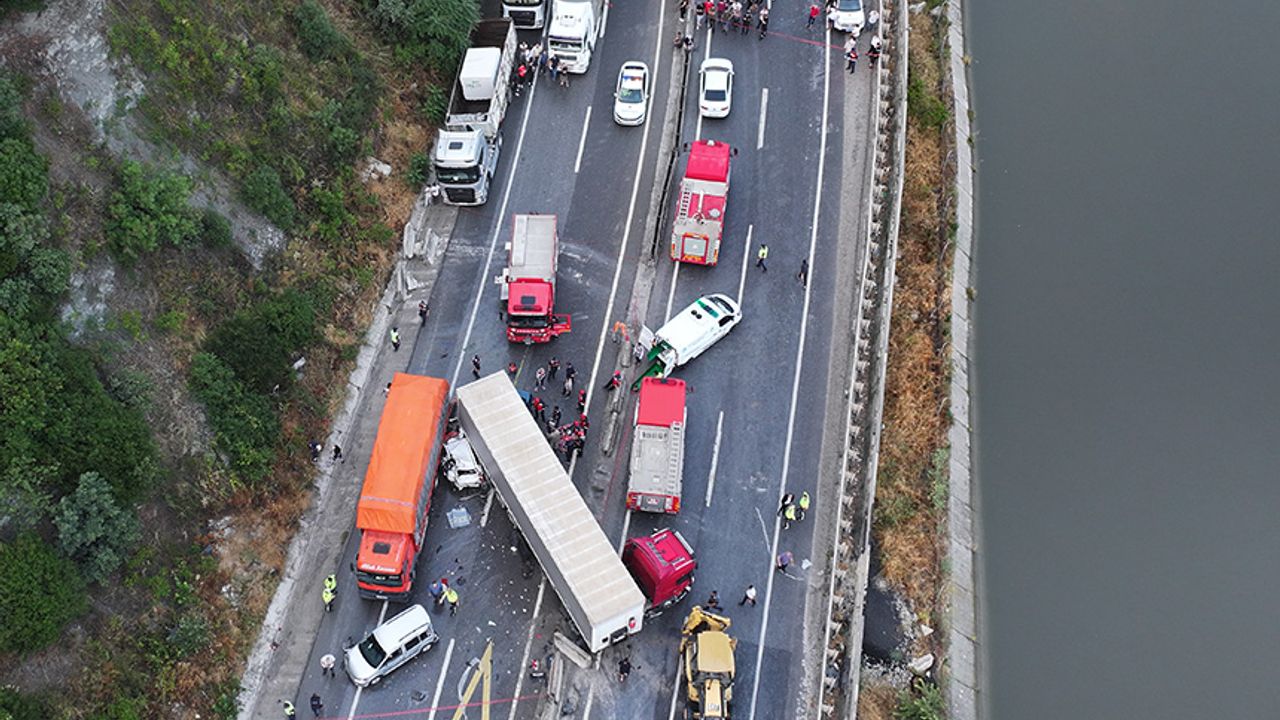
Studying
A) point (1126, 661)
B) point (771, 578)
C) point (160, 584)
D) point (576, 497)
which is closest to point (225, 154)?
point (160, 584)

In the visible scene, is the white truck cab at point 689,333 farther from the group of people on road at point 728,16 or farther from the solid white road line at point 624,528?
the group of people on road at point 728,16

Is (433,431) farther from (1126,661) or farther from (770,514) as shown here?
(1126,661)

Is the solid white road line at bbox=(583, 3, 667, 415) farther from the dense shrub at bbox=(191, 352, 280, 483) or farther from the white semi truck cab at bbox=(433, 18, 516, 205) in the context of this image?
the dense shrub at bbox=(191, 352, 280, 483)

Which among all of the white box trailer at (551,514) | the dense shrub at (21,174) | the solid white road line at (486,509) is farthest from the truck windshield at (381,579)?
the dense shrub at (21,174)

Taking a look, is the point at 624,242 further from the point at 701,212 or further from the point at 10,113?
the point at 10,113

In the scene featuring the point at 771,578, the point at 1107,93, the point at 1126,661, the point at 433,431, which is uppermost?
the point at 1107,93

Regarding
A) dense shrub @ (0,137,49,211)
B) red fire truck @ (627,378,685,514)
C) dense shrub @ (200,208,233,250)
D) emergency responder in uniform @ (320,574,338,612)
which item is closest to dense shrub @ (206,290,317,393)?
dense shrub @ (200,208,233,250)
